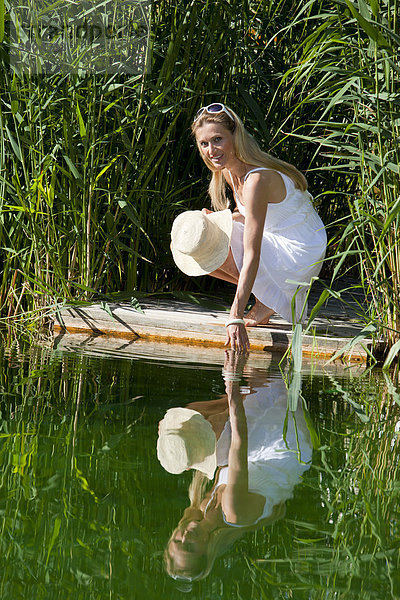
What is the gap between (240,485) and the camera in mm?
1258

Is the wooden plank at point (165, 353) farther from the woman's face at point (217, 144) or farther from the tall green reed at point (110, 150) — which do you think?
the woman's face at point (217, 144)

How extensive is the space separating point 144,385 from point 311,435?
62cm

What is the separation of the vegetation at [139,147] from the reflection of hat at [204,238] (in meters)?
0.17

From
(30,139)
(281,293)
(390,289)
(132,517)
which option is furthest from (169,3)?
(132,517)

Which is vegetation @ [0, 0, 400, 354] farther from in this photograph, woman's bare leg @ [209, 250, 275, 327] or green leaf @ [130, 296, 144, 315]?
woman's bare leg @ [209, 250, 275, 327]

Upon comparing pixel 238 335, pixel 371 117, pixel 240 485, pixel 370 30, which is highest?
pixel 370 30

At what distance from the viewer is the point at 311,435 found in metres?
1.60

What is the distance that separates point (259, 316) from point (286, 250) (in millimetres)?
277

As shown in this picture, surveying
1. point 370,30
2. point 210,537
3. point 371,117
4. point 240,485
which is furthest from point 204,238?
point 210,537

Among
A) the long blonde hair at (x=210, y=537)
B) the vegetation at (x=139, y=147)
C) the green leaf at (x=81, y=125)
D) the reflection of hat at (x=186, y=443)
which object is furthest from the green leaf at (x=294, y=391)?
the green leaf at (x=81, y=125)

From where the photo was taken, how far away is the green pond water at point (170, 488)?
934mm

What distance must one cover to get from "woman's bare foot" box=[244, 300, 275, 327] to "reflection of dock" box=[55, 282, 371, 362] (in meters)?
0.04

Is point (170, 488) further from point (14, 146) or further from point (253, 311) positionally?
point (14, 146)

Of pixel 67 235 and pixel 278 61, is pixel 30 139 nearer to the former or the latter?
pixel 67 235
